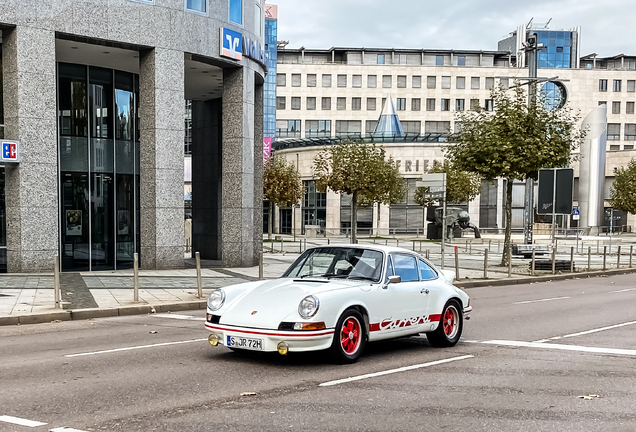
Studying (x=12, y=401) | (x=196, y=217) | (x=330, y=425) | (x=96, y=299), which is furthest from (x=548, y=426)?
(x=196, y=217)

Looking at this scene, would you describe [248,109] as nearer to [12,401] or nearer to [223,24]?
[223,24]

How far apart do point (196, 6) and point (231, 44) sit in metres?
1.77

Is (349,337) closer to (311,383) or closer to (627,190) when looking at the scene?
(311,383)

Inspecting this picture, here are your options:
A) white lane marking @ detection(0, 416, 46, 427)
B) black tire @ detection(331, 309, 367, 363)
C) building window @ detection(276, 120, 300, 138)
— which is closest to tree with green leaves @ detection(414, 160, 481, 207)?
building window @ detection(276, 120, 300, 138)

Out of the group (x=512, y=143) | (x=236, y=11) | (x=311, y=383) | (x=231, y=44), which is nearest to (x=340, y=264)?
(x=311, y=383)

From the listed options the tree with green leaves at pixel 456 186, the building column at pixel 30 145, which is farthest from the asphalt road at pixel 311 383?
the tree with green leaves at pixel 456 186

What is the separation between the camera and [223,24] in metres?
24.8

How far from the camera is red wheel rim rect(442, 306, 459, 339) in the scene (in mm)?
10176

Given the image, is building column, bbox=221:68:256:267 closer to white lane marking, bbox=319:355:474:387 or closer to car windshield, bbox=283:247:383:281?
car windshield, bbox=283:247:383:281

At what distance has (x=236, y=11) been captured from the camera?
25266 millimetres

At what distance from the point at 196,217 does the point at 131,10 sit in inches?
433

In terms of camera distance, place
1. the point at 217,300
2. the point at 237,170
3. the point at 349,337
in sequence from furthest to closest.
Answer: the point at 237,170 < the point at 217,300 < the point at 349,337

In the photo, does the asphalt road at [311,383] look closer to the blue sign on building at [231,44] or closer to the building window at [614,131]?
the blue sign on building at [231,44]

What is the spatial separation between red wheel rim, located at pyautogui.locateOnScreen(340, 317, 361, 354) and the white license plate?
990mm
